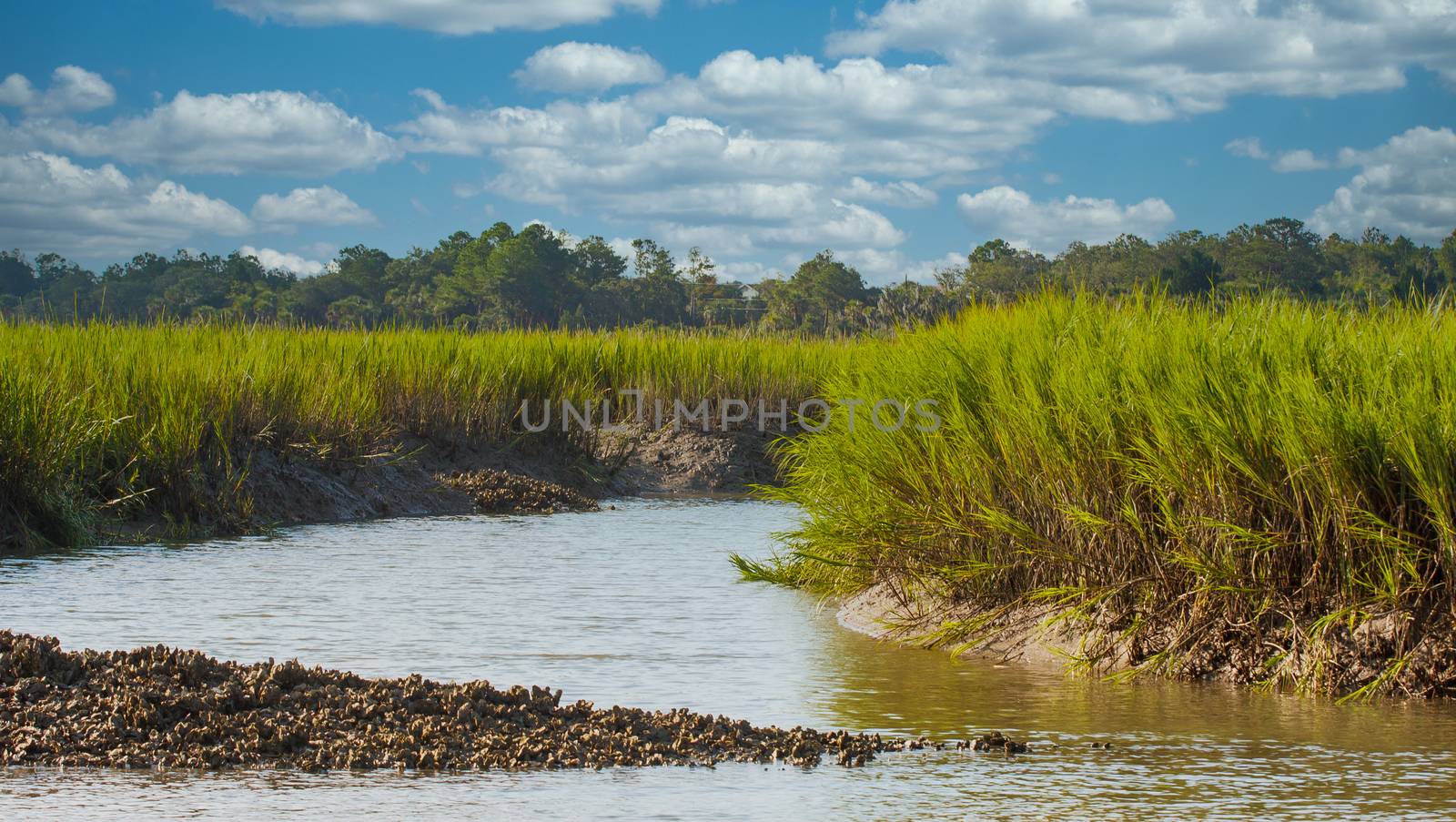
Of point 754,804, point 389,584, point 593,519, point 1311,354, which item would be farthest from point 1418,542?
point 593,519

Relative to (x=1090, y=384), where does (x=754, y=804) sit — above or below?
below

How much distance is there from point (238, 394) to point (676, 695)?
27.2ft

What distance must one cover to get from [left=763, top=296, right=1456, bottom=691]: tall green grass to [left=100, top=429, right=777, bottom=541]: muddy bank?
472cm

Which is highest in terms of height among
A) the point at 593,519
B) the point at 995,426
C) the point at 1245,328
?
the point at 1245,328

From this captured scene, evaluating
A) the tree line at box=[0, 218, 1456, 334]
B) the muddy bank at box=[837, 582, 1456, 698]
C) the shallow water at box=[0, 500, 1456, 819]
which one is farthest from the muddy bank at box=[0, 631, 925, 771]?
the tree line at box=[0, 218, 1456, 334]

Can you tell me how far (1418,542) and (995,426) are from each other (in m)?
1.94

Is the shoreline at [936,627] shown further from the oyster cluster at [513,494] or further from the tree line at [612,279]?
the tree line at [612,279]

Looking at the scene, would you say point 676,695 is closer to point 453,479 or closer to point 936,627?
point 936,627

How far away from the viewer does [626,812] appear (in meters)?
3.81

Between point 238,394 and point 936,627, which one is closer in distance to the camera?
point 936,627

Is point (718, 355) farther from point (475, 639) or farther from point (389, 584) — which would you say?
point (475, 639)

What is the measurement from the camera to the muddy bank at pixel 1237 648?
17.8 feet

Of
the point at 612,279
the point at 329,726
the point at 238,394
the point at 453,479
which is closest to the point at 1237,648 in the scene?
the point at 329,726

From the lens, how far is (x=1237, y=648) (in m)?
5.79
